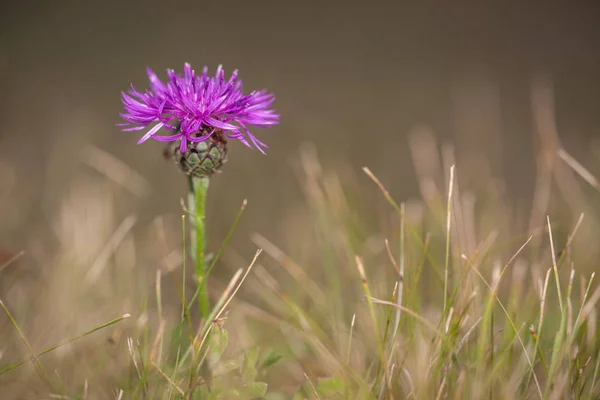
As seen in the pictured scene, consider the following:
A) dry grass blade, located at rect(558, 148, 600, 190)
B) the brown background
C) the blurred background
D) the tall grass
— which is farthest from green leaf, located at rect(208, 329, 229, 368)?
the brown background

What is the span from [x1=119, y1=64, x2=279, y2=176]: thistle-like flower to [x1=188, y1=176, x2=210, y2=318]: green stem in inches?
1.6

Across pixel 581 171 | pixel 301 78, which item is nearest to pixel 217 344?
pixel 581 171

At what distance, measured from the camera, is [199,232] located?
142 centimetres

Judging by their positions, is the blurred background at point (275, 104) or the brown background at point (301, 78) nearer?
the blurred background at point (275, 104)

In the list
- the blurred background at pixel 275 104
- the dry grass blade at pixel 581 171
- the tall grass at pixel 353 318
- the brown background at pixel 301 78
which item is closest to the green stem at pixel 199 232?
the tall grass at pixel 353 318

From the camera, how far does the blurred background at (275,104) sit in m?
2.48

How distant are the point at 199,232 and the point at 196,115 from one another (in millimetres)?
300

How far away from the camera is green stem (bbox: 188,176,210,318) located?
4.62 feet

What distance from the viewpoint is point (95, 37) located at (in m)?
5.25

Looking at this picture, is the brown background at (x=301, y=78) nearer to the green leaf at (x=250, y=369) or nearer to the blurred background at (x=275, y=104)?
the blurred background at (x=275, y=104)

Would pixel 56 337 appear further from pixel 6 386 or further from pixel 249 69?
pixel 249 69

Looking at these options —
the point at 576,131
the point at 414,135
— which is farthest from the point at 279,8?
the point at 576,131

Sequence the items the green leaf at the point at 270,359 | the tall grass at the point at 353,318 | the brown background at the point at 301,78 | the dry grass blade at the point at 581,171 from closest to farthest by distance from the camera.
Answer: the tall grass at the point at 353,318 < the green leaf at the point at 270,359 < the dry grass blade at the point at 581,171 < the brown background at the point at 301,78

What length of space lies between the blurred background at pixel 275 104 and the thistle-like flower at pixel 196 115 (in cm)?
38
